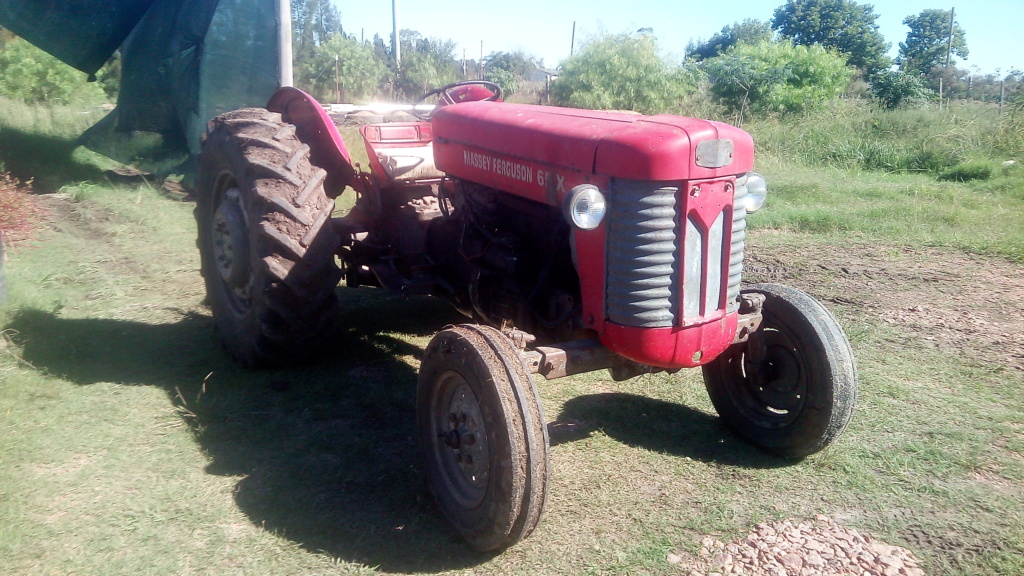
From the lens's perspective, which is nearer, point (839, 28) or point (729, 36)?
point (839, 28)

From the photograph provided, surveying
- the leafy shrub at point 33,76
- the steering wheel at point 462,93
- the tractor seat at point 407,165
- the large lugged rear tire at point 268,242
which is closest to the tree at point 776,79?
the leafy shrub at point 33,76

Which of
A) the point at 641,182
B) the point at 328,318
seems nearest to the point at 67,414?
the point at 328,318

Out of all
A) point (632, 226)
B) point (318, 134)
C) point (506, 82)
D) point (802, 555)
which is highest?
point (506, 82)

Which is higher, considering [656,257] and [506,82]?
[506,82]

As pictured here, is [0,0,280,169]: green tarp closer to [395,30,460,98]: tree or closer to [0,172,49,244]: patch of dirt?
[0,172,49,244]: patch of dirt

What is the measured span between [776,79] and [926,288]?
13.7 meters

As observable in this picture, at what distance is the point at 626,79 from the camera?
18.1 metres

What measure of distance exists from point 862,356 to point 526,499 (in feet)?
9.97

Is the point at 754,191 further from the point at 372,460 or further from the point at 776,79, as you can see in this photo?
the point at 776,79

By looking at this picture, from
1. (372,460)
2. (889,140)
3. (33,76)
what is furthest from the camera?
(889,140)

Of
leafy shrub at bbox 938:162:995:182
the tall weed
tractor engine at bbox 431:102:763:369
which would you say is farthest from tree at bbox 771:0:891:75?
tractor engine at bbox 431:102:763:369

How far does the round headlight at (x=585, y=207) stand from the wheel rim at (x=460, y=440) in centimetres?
72

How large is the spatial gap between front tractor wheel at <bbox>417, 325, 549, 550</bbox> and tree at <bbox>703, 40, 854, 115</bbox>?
16.1 metres

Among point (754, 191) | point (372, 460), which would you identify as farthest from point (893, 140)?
point (372, 460)
